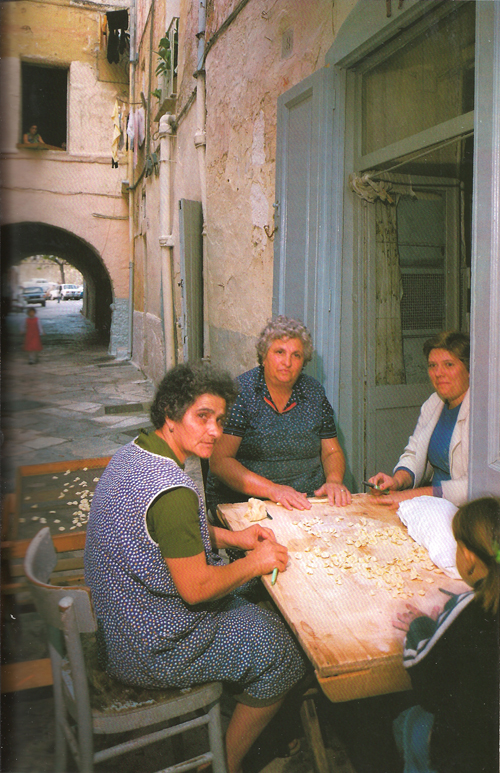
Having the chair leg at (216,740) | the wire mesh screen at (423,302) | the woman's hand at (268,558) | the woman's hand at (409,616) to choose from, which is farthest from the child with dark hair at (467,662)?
the wire mesh screen at (423,302)

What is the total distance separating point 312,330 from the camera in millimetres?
3297

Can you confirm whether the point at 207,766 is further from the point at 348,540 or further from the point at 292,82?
the point at 292,82

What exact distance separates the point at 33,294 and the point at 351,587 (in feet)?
3.94

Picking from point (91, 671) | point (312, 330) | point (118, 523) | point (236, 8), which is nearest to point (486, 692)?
Result: point (118, 523)

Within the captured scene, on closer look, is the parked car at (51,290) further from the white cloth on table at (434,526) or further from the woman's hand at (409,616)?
the white cloth on table at (434,526)

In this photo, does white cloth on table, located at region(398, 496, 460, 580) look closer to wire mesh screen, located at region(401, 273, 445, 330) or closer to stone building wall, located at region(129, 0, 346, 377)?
wire mesh screen, located at region(401, 273, 445, 330)

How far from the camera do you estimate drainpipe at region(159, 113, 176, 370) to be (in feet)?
23.0

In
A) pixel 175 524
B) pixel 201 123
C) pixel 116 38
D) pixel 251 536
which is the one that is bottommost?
pixel 251 536

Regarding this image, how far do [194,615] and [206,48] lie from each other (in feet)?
18.2

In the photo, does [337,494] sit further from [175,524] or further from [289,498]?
[175,524]

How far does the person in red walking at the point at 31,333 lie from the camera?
1416 mm

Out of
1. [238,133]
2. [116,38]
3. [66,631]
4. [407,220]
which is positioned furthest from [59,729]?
[238,133]

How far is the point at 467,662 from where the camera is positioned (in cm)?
123

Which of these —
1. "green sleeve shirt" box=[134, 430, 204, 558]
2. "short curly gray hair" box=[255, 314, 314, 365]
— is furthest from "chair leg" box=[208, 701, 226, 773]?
"short curly gray hair" box=[255, 314, 314, 365]
